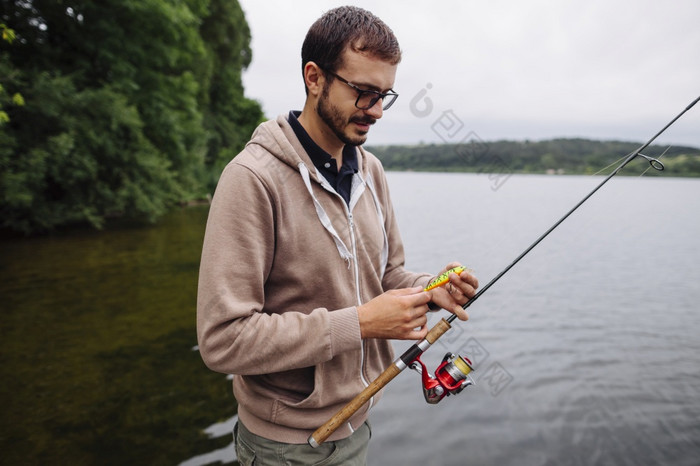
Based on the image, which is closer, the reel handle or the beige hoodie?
the beige hoodie

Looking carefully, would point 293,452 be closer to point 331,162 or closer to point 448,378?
point 448,378

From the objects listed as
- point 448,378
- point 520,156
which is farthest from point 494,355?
point 520,156

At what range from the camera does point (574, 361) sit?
664cm

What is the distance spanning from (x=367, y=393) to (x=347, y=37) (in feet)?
4.45

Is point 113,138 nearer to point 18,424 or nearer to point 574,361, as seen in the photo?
point 18,424

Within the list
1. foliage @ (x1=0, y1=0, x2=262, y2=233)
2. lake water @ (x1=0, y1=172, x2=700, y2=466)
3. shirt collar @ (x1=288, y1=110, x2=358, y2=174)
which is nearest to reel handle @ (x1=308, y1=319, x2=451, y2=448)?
shirt collar @ (x1=288, y1=110, x2=358, y2=174)

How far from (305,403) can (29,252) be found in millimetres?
14276

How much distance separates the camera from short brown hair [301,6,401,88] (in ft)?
5.40

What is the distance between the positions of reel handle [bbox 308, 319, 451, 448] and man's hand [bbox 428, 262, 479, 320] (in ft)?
0.50

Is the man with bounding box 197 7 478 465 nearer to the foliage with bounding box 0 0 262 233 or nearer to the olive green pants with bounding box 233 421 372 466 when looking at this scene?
the olive green pants with bounding box 233 421 372 466

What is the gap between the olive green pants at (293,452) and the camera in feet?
5.54

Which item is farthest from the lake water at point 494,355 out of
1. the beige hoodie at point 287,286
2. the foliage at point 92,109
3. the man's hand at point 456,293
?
the foliage at point 92,109

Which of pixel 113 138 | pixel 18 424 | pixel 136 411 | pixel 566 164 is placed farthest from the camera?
pixel 566 164

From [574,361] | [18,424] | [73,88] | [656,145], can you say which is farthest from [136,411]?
[73,88]
